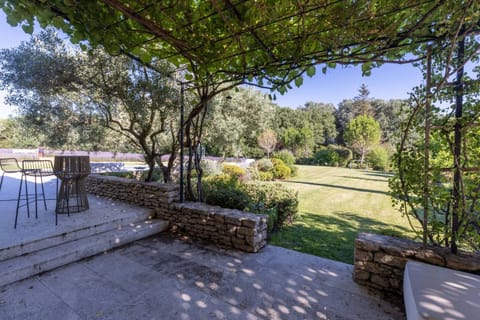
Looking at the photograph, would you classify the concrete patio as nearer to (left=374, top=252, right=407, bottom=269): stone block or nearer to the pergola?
(left=374, top=252, right=407, bottom=269): stone block

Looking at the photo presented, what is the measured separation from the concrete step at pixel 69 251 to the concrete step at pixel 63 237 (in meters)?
0.04

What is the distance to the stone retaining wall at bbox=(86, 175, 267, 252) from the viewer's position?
300 cm

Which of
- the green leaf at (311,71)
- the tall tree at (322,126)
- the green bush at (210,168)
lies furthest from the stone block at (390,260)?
the tall tree at (322,126)

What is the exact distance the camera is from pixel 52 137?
4.51 metres

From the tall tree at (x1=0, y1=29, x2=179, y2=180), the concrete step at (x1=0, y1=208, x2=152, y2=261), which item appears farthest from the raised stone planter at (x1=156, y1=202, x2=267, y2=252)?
the tall tree at (x1=0, y1=29, x2=179, y2=180)

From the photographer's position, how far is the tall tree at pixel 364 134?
1762cm

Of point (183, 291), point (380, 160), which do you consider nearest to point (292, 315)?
point (183, 291)

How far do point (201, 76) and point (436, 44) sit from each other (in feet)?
8.76

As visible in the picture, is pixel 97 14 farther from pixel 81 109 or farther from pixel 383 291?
pixel 383 291

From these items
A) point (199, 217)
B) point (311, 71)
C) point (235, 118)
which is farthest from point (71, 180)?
point (235, 118)

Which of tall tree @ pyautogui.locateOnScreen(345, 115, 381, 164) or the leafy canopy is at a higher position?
tall tree @ pyautogui.locateOnScreen(345, 115, 381, 164)

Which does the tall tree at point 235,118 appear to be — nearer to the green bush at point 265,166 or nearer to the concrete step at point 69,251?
the green bush at point 265,166

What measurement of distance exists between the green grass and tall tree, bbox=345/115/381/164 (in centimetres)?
1039

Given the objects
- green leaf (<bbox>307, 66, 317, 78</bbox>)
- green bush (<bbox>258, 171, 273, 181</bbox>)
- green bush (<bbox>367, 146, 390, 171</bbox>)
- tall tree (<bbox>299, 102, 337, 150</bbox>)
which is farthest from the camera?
tall tree (<bbox>299, 102, 337, 150</bbox>)
